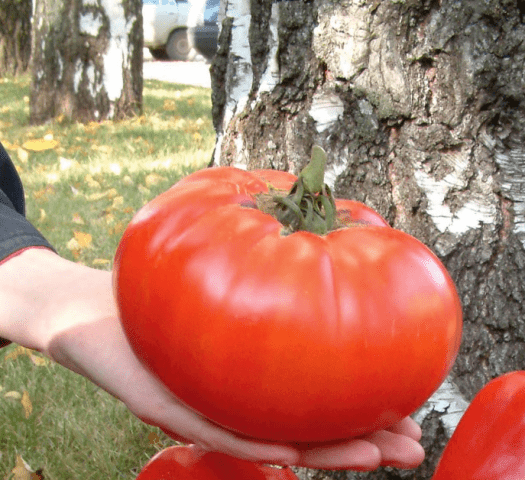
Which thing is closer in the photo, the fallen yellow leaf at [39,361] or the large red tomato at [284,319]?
the large red tomato at [284,319]

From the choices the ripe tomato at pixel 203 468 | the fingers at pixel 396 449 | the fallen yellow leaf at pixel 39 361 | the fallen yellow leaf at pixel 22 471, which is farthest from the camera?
the fallen yellow leaf at pixel 39 361

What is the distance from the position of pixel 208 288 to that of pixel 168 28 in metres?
16.6

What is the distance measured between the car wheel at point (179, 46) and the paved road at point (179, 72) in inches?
20.9

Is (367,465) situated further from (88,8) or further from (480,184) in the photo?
(88,8)

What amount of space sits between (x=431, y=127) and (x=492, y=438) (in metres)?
0.67

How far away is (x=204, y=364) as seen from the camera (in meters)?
0.85

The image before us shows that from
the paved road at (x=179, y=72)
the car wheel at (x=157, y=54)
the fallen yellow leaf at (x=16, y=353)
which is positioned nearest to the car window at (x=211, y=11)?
the paved road at (x=179, y=72)

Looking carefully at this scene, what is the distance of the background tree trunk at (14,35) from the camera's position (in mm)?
9344

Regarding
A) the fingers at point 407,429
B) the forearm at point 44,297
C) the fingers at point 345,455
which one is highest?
the forearm at point 44,297

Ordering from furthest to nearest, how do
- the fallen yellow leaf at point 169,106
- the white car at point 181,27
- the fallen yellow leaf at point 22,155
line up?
the white car at point 181,27 < the fallen yellow leaf at point 169,106 < the fallen yellow leaf at point 22,155

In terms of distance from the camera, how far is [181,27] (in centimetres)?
1648

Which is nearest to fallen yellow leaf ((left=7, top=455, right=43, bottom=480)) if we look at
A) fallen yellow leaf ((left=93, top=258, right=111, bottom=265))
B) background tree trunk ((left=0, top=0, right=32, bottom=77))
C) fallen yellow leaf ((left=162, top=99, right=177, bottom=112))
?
fallen yellow leaf ((left=93, top=258, right=111, bottom=265))

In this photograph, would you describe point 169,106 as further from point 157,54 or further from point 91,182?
point 157,54

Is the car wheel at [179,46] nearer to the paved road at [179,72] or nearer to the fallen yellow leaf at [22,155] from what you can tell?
the paved road at [179,72]
